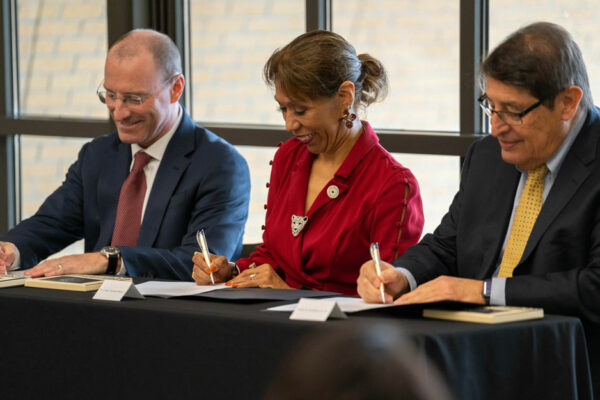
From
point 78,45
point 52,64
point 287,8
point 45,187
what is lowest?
point 45,187

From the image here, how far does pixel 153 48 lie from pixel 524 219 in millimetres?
1653

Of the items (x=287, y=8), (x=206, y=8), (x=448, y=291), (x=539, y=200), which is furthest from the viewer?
(x=206, y=8)

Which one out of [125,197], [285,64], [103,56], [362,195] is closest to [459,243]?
[362,195]

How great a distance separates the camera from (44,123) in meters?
5.28

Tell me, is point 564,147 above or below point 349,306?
above

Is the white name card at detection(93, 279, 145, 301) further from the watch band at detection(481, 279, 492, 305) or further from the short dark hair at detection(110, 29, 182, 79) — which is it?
the short dark hair at detection(110, 29, 182, 79)

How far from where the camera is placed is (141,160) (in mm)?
3574

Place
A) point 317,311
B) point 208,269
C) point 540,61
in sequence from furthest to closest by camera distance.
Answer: point 208,269, point 540,61, point 317,311

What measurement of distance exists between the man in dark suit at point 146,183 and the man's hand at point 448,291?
1183 mm

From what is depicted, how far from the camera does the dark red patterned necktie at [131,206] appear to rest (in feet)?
11.6

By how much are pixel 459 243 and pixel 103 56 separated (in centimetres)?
305

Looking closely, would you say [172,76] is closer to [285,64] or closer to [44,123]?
[285,64]

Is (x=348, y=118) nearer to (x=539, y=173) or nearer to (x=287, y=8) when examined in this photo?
(x=539, y=173)

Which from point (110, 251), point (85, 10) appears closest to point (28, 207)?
point (85, 10)
